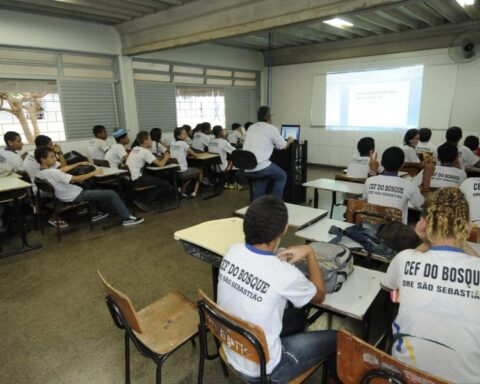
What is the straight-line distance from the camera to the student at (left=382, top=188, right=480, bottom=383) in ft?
3.26

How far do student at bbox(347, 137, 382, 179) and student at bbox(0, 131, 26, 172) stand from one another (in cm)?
416

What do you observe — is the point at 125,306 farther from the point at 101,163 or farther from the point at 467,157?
the point at 467,157

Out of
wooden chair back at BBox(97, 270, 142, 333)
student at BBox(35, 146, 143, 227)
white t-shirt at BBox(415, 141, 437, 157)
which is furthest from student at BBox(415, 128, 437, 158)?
wooden chair back at BBox(97, 270, 142, 333)

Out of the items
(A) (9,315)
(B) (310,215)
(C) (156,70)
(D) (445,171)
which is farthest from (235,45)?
(A) (9,315)

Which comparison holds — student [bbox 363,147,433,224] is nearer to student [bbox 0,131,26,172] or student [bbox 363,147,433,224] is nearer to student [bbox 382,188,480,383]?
student [bbox 382,188,480,383]

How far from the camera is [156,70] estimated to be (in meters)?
6.35

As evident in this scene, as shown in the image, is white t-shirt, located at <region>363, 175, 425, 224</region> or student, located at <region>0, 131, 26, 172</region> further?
student, located at <region>0, 131, 26, 172</region>

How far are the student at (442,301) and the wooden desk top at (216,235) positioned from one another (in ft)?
2.84

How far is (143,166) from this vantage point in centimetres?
459

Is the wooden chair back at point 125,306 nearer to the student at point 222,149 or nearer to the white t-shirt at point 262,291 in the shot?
the white t-shirt at point 262,291

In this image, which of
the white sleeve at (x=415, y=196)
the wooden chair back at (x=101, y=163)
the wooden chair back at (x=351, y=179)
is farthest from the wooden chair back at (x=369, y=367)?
the wooden chair back at (x=101, y=163)

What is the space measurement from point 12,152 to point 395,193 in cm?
449

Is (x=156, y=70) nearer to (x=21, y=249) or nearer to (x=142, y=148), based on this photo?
(x=142, y=148)

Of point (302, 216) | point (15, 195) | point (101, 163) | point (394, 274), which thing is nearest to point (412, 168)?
point (302, 216)
